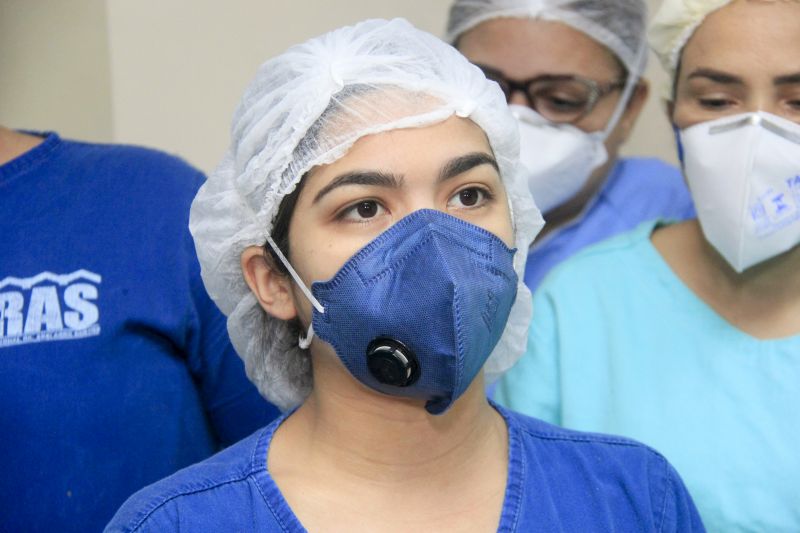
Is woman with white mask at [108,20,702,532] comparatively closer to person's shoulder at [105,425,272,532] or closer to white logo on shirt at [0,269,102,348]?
person's shoulder at [105,425,272,532]

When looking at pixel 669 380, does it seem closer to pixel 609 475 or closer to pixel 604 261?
pixel 604 261

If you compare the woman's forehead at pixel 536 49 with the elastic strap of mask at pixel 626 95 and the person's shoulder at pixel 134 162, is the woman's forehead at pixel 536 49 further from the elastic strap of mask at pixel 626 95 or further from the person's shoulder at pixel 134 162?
the person's shoulder at pixel 134 162

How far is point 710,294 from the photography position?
2.13 metres

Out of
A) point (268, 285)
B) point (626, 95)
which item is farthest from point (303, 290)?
point (626, 95)

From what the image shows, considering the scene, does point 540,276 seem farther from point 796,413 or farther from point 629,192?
point 796,413

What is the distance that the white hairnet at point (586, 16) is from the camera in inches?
105

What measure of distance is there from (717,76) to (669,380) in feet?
1.89

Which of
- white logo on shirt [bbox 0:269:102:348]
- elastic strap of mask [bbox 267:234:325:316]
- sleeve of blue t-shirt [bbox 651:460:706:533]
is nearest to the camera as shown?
elastic strap of mask [bbox 267:234:325:316]

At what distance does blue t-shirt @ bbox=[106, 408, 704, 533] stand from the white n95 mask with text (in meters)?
0.88

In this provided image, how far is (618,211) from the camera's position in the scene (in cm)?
277

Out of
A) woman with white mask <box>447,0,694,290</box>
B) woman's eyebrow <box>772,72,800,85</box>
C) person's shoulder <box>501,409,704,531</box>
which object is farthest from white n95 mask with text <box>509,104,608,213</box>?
person's shoulder <box>501,409,704,531</box>

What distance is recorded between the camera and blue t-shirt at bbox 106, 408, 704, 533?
1.53 meters

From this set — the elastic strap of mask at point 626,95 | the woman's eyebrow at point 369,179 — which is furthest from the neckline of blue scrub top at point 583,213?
the woman's eyebrow at point 369,179

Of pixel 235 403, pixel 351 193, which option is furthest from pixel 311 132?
pixel 235 403
